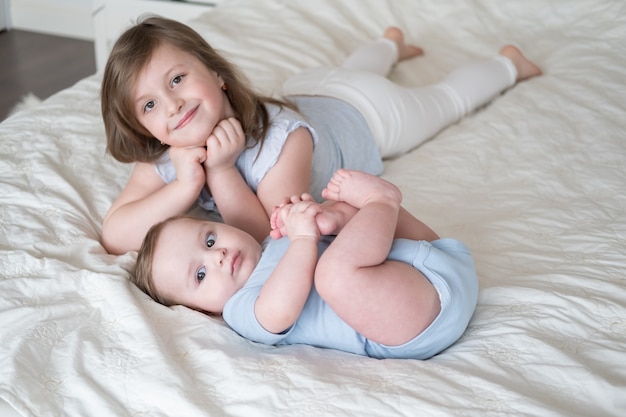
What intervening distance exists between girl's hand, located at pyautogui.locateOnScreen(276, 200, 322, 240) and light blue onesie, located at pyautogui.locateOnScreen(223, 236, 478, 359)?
0.07 meters

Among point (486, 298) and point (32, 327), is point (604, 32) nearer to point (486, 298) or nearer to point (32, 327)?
point (486, 298)

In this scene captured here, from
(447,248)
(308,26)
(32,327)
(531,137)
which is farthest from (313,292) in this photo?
(308,26)

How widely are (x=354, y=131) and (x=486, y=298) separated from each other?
0.63 meters

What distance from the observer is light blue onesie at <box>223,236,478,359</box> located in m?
1.15

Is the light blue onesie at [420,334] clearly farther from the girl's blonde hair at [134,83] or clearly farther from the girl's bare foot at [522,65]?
the girl's bare foot at [522,65]

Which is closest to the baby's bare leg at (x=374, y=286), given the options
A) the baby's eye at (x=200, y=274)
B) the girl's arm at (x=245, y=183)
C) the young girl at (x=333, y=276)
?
the young girl at (x=333, y=276)

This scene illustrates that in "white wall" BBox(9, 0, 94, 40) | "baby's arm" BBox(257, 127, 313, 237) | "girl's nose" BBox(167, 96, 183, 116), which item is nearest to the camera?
"girl's nose" BBox(167, 96, 183, 116)

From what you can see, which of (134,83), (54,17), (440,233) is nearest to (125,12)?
(54,17)

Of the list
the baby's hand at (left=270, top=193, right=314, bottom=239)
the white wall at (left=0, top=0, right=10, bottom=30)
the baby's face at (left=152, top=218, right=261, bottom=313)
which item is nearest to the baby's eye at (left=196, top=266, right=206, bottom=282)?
the baby's face at (left=152, top=218, right=261, bottom=313)

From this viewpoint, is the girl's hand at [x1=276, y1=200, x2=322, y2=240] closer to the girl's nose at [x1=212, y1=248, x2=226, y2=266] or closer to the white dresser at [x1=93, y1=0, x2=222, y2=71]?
the girl's nose at [x1=212, y1=248, x2=226, y2=266]

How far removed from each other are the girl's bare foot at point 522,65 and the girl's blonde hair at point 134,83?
0.85 meters

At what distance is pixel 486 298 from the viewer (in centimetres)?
127

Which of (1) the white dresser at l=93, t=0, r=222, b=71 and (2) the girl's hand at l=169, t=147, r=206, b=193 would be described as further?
(1) the white dresser at l=93, t=0, r=222, b=71

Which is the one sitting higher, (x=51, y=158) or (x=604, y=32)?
(x=604, y=32)
